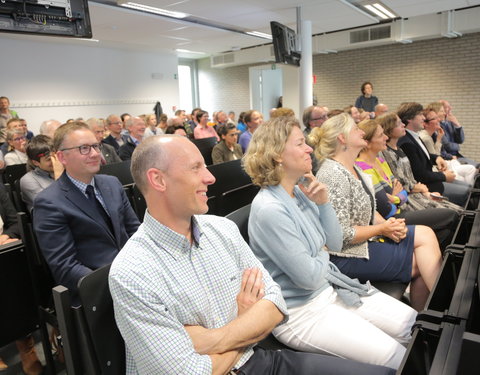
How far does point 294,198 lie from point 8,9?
3576mm

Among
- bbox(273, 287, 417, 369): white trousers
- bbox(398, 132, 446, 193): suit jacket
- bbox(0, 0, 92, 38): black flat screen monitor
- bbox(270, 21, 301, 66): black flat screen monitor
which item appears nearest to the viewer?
bbox(273, 287, 417, 369): white trousers

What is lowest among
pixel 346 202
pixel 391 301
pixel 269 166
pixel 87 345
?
pixel 391 301

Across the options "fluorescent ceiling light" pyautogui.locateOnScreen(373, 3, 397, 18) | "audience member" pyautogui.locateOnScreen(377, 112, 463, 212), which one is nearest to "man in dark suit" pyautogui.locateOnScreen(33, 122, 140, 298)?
"audience member" pyautogui.locateOnScreen(377, 112, 463, 212)

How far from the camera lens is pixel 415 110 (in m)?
3.98

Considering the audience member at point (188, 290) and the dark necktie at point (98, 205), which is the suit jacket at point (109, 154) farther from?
the audience member at point (188, 290)

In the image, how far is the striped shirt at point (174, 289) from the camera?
3.32ft

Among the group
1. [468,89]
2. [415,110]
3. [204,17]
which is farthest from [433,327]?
[468,89]

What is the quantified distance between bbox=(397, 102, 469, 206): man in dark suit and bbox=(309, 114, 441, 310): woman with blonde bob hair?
1715 millimetres

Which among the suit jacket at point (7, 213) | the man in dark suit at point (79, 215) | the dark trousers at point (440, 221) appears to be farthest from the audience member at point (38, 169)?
the dark trousers at point (440, 221)

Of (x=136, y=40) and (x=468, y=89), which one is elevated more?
(x=136, y=40)

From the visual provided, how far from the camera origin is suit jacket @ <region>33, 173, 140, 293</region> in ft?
5.74

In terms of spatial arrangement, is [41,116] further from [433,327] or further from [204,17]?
[433,327]

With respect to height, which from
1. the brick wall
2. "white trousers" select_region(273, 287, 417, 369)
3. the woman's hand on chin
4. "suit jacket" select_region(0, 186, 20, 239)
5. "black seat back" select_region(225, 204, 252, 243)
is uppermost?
the brick wall

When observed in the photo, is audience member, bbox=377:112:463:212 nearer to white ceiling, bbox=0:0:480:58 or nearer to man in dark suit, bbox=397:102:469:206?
man in dark suit, bbox=397:102:469:206
